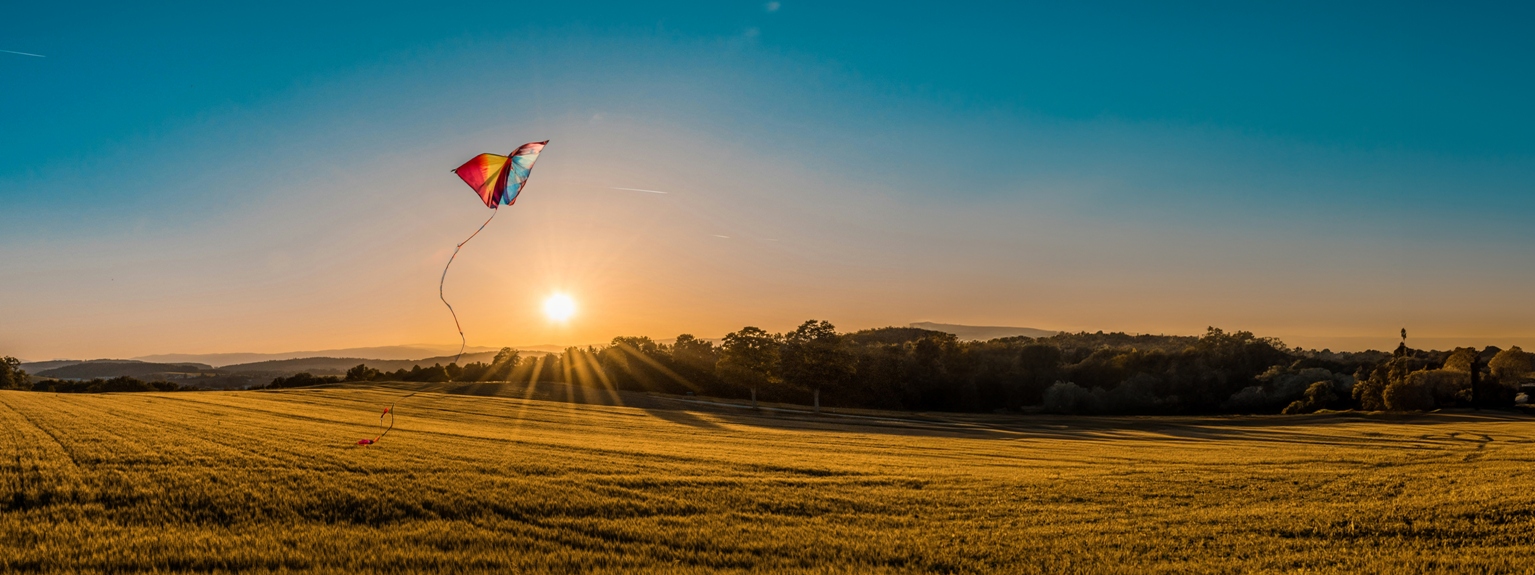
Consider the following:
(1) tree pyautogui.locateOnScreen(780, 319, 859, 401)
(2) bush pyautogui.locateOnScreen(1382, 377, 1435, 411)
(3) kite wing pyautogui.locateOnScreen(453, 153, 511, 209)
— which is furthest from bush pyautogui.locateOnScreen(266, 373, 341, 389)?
(2) bush pyautogui.locateOnScreen(1382, 377, 1435, 411)

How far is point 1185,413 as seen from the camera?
8844cm

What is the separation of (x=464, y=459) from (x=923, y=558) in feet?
39.3

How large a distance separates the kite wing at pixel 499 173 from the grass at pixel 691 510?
619 cm

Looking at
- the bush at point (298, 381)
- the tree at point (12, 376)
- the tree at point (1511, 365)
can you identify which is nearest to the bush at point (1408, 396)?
the tree at point (1511, 365)

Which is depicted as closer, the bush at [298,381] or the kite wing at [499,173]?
the kite wing at [499,173]

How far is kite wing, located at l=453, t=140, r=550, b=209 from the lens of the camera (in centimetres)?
1773

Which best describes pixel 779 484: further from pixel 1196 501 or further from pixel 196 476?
pixel 196 476

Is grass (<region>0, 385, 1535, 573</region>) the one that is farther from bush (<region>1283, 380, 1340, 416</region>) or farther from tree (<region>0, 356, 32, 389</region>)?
tree (<region>0, 356, 32, 389</region>)

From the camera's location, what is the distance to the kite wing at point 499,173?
1773 centimetres

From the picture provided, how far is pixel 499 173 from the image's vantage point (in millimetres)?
17938

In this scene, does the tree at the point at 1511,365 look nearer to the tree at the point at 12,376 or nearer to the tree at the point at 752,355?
the tree at the point at 752,355

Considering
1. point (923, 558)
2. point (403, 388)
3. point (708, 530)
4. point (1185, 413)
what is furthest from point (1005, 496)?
point (1185, 413)

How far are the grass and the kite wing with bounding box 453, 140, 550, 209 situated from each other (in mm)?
6194

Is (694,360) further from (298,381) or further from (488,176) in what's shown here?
(488,176)
